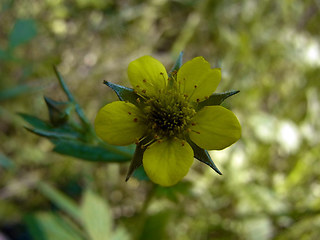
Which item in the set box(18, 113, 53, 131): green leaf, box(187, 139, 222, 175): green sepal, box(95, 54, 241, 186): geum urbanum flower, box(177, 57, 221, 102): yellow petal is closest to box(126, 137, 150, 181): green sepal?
Answer: box(95, 54, 241, 186): geum urbanum flower

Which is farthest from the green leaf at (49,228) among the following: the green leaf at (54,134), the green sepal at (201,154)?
the green sepal at (201,154)

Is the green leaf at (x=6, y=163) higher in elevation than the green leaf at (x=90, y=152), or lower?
lower

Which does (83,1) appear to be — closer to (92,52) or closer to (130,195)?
(92,52)

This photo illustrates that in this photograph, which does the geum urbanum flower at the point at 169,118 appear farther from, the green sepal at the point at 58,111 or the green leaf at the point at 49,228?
the green leaf at the point at 49,228

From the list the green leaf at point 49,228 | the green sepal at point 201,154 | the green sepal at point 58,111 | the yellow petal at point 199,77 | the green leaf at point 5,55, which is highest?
the yellow petal at point 199,77

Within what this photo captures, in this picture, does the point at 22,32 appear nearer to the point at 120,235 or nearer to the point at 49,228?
the point at 49,228

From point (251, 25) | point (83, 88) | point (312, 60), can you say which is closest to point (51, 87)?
point (83, 88)

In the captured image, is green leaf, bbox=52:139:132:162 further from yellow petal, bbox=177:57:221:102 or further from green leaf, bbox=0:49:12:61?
green leaf, bbox=0:49:12:61
